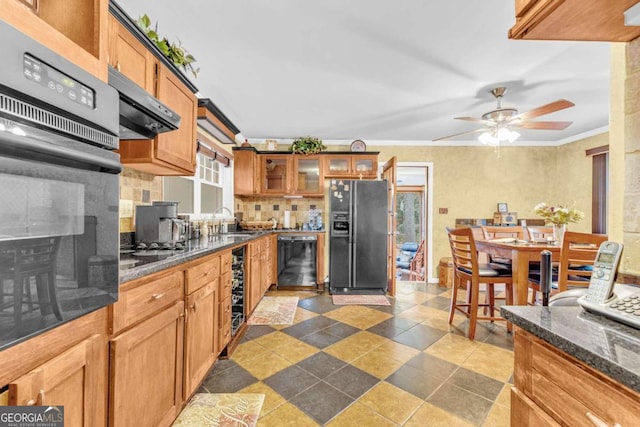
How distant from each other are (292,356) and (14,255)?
201cm

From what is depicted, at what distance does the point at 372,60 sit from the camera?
2363 millimetres

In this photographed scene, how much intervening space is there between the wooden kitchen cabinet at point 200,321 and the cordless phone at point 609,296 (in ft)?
5.41

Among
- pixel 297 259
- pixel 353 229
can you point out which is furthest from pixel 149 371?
pixel 353 229

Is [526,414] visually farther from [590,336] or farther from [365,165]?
[365,165]

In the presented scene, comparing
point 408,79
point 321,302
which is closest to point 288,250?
point 321,302

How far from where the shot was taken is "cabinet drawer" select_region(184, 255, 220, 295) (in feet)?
5.04

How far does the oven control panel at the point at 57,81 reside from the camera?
0.58m

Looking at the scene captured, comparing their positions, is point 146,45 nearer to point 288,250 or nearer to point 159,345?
point 159,345

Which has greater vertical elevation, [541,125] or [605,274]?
[541,125]

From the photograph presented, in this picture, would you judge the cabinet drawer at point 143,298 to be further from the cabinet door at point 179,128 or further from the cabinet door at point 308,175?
the cabinet door at point 308,175

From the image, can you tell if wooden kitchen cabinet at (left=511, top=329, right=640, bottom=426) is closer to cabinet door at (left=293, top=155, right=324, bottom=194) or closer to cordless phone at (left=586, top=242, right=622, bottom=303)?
cordless phone at (left=586, top=242, right=622, bottom=303)

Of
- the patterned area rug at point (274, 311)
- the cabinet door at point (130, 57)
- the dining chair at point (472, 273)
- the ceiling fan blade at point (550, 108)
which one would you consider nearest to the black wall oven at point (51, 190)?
the cabinet door at point (130, 57)

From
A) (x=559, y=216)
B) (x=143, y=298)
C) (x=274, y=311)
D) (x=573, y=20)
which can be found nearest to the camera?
(x=573, y=20)

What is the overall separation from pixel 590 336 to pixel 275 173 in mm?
4328
